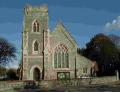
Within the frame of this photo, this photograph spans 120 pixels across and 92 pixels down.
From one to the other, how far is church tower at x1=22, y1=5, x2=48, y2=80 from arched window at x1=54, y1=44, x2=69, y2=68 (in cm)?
309

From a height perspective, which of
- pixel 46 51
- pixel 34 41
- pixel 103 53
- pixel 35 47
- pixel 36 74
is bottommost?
pixel 36 74

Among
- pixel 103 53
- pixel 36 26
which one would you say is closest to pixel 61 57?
pixel 36 26

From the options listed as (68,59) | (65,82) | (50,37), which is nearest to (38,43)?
(50,37)

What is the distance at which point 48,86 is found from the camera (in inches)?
2443

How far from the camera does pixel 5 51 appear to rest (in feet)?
274

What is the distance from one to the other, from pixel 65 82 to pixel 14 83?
10445 mm

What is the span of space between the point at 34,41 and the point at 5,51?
42.8 ft

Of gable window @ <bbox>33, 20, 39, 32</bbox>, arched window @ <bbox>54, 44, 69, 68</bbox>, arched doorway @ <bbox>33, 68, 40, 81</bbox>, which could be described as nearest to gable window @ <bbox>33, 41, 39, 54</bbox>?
gable window @ <bbox>33, 20, 39, 32</bbox>

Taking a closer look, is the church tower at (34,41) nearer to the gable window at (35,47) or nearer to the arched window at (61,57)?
the gable window at (35,47)

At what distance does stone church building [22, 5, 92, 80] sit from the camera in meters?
72.1

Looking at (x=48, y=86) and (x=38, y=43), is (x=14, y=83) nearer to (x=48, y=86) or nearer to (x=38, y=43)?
(x=48, y=86)

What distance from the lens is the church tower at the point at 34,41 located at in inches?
2835

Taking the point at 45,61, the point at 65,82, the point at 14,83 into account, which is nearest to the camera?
the point at 14,83

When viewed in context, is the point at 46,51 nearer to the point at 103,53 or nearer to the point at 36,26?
the point at 36,26
